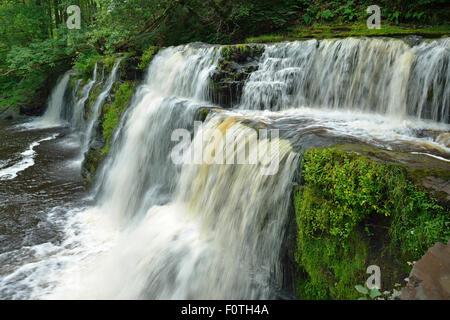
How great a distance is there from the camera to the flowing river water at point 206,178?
412 cm

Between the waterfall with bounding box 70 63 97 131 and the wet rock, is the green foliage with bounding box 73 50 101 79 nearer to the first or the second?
the waterfall with bounding box 70 63 97 131

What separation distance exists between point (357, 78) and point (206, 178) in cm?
404

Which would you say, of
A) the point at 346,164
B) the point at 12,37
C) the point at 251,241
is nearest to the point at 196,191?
the point at 251,241

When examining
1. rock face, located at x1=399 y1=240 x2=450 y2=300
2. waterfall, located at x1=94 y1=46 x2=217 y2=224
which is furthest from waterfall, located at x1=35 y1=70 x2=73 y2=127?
rock face, located at x1=399 y1=240 x2=450 y2=300

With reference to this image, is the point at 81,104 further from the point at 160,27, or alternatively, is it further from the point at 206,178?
the point at 206,178

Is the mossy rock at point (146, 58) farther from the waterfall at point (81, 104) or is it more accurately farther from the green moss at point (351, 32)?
the green moss at point (351, 32)

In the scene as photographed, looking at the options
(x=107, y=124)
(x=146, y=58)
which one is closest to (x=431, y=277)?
(x=107, y=124)

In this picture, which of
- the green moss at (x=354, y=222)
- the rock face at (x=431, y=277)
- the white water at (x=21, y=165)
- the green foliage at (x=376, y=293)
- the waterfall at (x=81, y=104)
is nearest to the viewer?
the rock face at (x=431, y=277)

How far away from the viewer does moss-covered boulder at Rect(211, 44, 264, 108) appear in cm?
761

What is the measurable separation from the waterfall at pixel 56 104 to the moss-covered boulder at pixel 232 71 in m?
11.6

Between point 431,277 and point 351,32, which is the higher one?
point 351,32

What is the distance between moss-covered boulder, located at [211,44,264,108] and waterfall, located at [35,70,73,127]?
37.9ft

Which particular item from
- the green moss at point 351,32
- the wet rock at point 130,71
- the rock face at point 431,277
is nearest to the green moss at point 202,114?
the rock face at point 431,277

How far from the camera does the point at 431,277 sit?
7.95 ft
